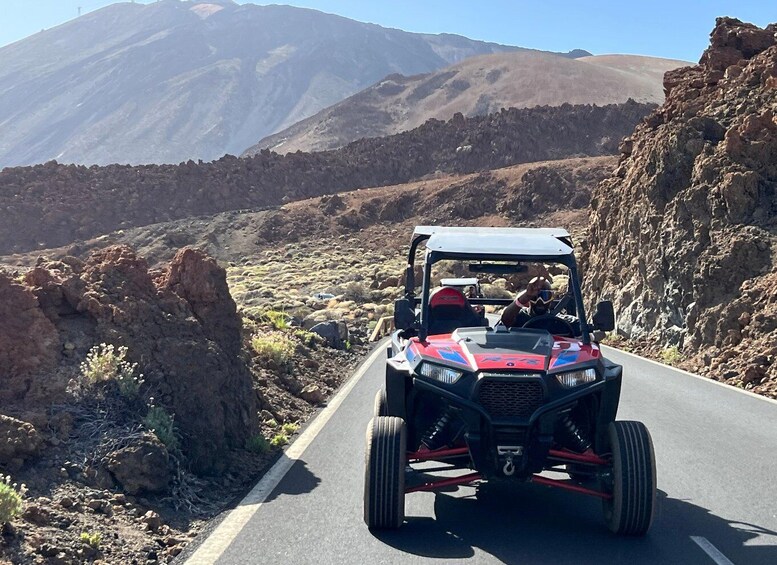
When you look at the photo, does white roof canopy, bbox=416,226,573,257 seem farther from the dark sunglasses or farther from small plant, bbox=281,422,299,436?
small plant, bbox=281,422,299,436

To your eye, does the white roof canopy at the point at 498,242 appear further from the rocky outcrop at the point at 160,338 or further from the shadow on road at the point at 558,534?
the rocky outcrop at the point at 160,338

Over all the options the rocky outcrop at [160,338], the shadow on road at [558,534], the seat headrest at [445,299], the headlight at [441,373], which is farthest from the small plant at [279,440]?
the headlight at [441,373]

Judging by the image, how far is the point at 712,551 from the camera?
629 centimetres

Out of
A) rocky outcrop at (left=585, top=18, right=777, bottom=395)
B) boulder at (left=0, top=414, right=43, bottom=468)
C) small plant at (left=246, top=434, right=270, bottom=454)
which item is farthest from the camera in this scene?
rocky outcrop at (left=585, top=18, right=777, bottom=395)

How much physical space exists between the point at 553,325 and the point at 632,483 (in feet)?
5.93

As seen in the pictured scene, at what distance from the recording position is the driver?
7.68 meters

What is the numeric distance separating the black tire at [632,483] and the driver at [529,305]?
4.89 feet

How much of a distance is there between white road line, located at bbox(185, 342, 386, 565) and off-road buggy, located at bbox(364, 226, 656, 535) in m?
1.04

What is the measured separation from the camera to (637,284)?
88.3 feet

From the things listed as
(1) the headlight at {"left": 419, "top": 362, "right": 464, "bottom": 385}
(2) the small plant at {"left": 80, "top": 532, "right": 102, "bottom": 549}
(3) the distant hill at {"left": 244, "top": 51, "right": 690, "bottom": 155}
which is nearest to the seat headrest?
(1) the headlight at {"left": 419, "top": 362, "right": 464, "bottom": 385}

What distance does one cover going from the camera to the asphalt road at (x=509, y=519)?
20.3 ft

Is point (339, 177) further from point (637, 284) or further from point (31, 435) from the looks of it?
point (31, 435)

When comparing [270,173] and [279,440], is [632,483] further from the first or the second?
[270,173]

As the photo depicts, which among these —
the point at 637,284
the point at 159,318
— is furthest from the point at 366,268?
the point at 159,318
